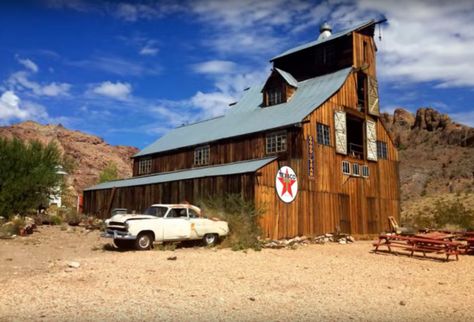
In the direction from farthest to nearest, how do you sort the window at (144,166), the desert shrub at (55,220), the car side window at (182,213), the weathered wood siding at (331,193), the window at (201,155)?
the window at (144,166)
the window at (201,155)
the desert shrub at (55,220)
the weathered wood siding at (331,193)
the car side window at (182,213)

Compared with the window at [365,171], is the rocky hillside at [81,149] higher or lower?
higher

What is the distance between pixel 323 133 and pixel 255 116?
6.08m

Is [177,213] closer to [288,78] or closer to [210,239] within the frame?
[210,239]

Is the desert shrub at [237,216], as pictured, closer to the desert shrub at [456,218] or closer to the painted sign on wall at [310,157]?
the painted sign on wall at [310,157]

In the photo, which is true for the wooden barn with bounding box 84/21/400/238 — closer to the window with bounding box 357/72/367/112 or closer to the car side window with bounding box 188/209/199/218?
the window with bounding box 357/72/367/112

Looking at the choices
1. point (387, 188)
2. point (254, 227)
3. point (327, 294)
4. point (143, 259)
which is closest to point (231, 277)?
point (327, 294)

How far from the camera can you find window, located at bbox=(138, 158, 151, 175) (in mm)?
34469

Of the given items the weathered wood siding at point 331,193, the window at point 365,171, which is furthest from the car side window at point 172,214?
the window at point 365,171

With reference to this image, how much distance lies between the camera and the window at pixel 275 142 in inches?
Answer: 974

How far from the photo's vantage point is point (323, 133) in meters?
25.5

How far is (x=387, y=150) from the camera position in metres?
30.5

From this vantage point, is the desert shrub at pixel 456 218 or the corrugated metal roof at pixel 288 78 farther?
the desert shrub at pixel 456 218

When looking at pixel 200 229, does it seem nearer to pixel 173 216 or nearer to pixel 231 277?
pixel 173 216

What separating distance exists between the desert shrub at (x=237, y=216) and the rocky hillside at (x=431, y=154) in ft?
121
